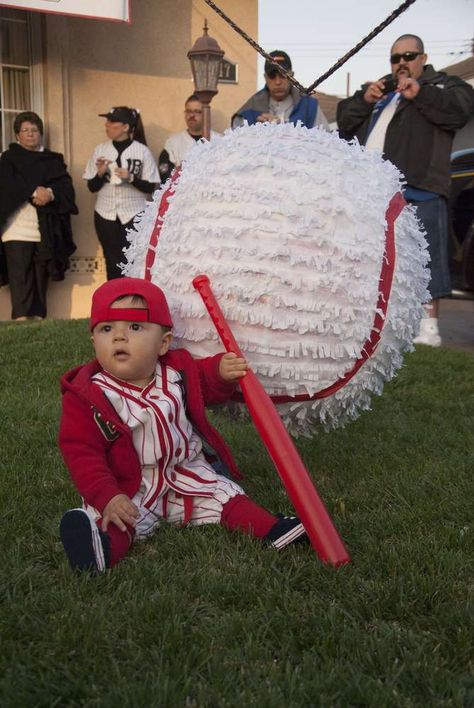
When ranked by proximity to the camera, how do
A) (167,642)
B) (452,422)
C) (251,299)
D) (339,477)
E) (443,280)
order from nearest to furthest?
(167,642), (251,299), (339,477), (452,422), (443,280)

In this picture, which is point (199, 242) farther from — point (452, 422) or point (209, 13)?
point (209, 13)

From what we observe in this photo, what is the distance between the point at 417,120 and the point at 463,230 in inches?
67.4

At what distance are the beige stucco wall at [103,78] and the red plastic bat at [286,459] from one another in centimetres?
549

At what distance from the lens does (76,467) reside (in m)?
2.11

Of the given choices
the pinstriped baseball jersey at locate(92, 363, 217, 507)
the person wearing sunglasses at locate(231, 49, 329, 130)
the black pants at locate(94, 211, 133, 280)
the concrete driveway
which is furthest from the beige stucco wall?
the pinstriped baseball jersey at locate(92, 363, 217, 507)

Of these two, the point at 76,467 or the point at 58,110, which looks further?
the point at 58,110

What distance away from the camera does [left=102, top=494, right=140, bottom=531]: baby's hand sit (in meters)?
2.02

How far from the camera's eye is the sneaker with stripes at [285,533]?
209 centimetres

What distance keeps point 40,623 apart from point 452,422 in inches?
89.6

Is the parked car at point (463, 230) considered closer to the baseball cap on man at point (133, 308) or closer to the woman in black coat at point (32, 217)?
the woman in black coat at point (32, 217)

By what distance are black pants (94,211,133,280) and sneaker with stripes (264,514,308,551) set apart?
5107mm

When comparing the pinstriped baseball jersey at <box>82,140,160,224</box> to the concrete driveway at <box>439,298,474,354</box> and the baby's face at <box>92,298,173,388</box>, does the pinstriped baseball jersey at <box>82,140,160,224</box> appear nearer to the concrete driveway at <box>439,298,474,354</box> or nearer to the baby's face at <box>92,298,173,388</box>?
the concrete driveway at <box>439,298,474,354</box>

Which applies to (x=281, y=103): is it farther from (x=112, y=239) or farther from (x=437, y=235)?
(x=112, y=239)

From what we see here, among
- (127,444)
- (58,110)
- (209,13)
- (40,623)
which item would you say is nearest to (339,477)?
(127,444)
